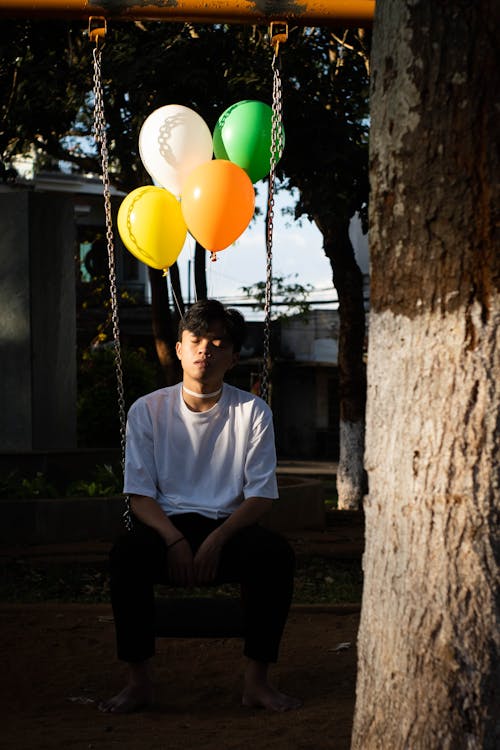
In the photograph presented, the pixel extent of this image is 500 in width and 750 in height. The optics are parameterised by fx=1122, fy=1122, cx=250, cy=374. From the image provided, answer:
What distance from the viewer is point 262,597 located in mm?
3994

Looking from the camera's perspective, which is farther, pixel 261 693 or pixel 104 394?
pixel 104 394

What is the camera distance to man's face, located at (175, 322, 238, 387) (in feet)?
13.9

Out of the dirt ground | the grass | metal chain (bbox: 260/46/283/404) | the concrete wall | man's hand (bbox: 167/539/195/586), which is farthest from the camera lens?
the concrete wall

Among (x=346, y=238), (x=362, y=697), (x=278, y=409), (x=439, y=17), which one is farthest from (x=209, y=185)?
(x=278, y=409)

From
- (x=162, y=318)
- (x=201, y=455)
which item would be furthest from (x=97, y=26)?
(x=162, y=318)

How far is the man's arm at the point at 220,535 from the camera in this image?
3.95 metres

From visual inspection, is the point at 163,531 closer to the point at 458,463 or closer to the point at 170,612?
the point at 170,612

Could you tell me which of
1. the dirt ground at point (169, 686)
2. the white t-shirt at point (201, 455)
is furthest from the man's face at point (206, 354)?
the dirt ground at point (169, 686)

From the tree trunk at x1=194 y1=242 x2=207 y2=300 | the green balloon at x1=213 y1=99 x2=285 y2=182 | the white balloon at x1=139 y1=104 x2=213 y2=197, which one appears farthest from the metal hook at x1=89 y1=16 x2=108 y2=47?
the tree trunk at x1=194 y1=242 x2=207 y2=300

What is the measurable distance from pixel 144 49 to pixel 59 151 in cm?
364

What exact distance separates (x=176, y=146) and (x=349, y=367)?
6176 millimetres

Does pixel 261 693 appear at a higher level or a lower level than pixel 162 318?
lower

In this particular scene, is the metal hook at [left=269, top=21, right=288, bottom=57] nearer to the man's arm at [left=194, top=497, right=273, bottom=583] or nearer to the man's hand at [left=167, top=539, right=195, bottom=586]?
the man's arm at [left=194, top=497, right=273, bottom=583]

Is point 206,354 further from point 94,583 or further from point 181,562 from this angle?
point 94,583
